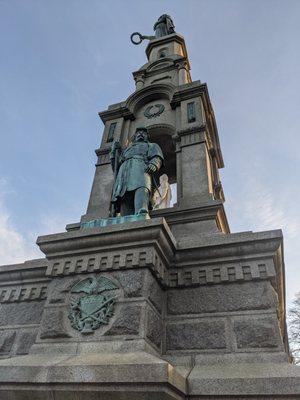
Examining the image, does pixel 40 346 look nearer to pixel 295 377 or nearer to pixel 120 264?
pixel 120 264

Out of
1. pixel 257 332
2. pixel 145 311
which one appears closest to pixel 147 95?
pixel 145 311

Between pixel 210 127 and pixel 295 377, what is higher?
pixel 210 127

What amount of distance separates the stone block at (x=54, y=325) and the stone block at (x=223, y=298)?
1.33m

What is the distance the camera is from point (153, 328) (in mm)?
3715

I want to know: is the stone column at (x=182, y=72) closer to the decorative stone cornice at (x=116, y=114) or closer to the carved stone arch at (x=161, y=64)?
the carved stone arch at (x=161, y=64)

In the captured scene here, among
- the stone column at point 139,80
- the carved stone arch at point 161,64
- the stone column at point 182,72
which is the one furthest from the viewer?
the carved stone arch at point 161,64

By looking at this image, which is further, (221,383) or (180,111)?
(180,111)

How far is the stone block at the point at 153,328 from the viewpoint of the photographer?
359 centimetres

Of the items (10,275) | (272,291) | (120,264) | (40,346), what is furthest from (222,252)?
(10,275)

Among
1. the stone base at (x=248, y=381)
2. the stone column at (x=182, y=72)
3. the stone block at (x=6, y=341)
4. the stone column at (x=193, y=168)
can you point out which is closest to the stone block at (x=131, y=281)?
the stone base at (x=248, y=381)

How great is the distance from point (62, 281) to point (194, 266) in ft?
5.75

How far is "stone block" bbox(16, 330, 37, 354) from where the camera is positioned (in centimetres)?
444

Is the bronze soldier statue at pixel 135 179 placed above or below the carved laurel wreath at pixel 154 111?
below

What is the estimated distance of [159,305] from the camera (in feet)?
13.4
